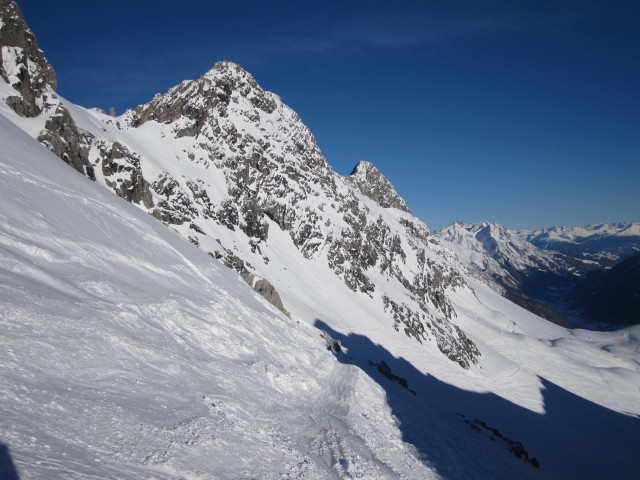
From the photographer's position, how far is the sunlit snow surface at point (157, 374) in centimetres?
777

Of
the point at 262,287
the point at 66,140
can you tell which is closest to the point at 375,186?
the point at 262,287

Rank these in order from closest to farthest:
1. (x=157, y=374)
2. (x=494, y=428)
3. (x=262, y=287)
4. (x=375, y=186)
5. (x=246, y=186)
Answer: (x=157, y=374) → (x=262, y=287) → (x=494, y=428) → (x=246, y=186) → (x=375, y=186)

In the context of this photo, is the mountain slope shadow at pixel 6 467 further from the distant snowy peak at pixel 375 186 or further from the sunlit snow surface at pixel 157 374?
the distant snowy peak at pixel 375 186

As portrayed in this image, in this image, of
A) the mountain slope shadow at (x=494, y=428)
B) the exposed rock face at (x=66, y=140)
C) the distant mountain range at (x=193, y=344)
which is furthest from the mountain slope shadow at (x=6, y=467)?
the exposed rock face at (x=66, y=140)

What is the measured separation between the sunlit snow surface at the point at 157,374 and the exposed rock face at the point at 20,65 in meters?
14.4

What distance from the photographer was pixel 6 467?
546cm

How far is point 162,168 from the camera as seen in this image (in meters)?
51.2

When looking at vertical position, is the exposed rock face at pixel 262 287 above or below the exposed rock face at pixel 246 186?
below

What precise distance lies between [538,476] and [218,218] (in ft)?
157

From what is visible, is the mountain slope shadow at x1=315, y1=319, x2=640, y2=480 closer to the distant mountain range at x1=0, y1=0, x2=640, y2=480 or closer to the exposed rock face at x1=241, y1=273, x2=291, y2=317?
the distant mountain range at x1=0, y1=0, x2=640, y2=480

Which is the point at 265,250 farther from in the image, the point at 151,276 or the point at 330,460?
the point at 330,460

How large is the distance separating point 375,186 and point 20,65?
111 metres

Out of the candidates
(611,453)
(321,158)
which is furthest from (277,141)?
(611,453)

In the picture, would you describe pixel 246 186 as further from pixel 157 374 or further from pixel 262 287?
pixel 157 374
